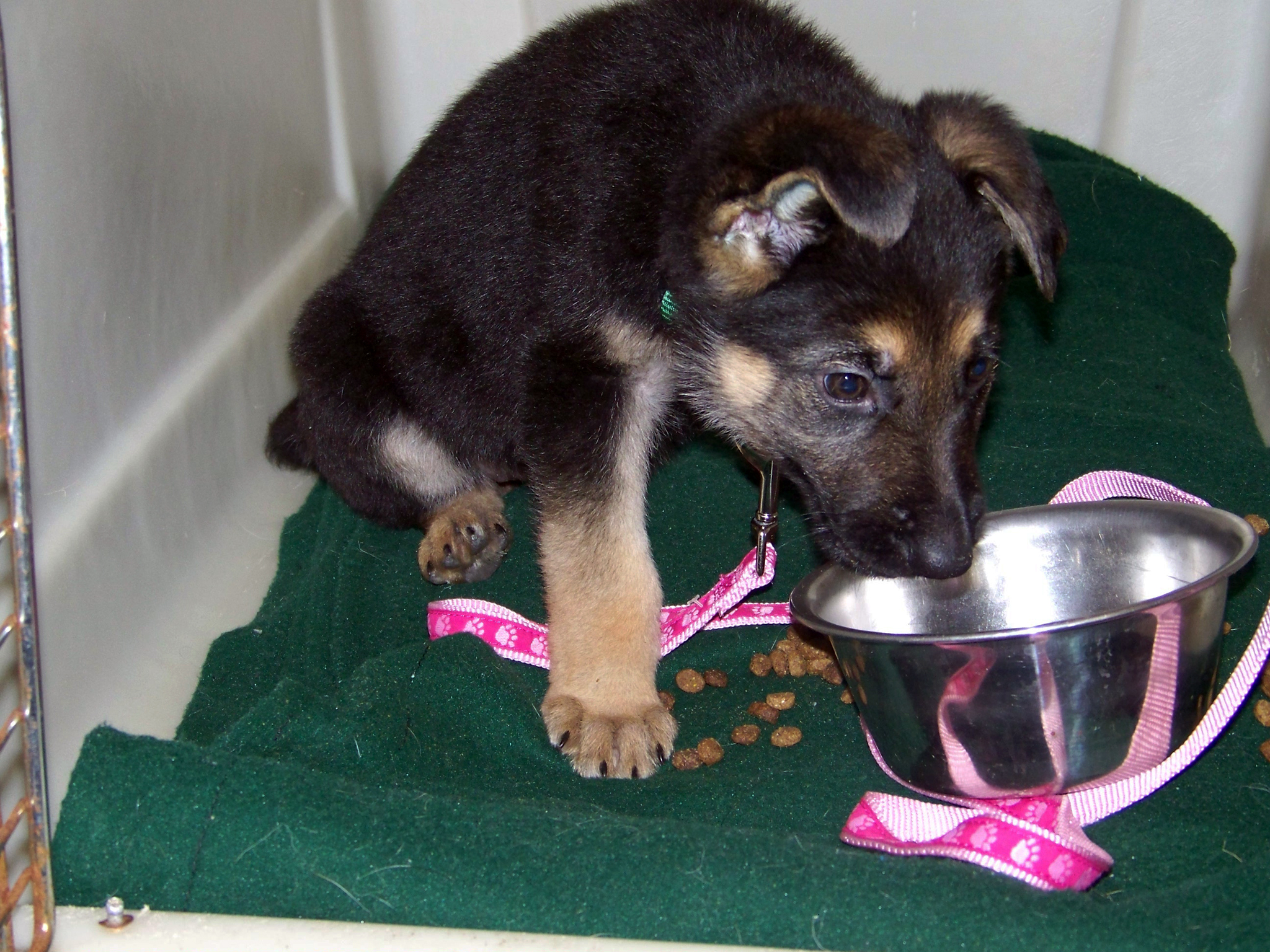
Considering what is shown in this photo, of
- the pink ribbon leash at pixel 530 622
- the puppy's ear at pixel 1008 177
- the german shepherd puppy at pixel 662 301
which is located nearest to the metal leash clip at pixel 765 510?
the pink ribbon leash at pixel 530 622

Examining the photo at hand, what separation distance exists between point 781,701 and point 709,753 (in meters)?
0.24

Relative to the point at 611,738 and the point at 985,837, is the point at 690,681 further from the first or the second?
the point at 985,837

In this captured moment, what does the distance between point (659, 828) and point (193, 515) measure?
1.77 meters

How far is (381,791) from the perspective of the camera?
2.35 metres

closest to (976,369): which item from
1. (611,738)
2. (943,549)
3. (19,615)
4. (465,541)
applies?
(943,549)

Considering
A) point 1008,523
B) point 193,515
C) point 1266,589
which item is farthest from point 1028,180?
point 193,515

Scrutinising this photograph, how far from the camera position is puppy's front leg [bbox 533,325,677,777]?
9.33 feet

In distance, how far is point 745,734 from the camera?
2.89 metres

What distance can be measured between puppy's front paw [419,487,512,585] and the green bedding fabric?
54 mm

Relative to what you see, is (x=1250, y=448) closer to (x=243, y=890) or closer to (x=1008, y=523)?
(x=1008, y=523)

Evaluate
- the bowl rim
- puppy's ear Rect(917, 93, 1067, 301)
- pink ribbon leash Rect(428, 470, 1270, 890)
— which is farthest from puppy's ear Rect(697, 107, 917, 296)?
pink ribbon leash Rect(428, 470, 1270, 890)

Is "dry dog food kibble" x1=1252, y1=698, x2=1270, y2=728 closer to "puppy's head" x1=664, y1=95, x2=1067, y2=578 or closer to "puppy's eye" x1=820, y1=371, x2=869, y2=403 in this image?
"puppy's head" x1=664, y1=95, x2=1067, y2=578

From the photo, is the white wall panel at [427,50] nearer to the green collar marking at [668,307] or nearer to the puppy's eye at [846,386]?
the green collar marking at [668,307]

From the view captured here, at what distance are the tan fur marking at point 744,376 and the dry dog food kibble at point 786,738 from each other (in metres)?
0.74
